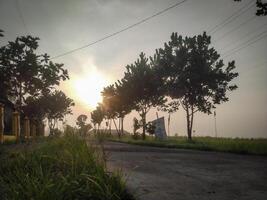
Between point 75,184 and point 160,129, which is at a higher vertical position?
point 160,129

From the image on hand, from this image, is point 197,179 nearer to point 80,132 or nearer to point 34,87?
point 80,132

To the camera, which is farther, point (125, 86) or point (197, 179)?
point (125, 86)

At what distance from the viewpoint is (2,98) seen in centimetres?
2683

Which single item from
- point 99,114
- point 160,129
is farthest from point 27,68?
point 99,114

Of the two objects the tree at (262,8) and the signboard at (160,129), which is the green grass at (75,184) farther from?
the signboard at (160,129)

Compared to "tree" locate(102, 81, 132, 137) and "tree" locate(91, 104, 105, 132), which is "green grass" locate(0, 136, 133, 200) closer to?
"tree" locate(102, 81, 132, 137)

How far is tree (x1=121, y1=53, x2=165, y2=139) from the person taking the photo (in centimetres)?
3600

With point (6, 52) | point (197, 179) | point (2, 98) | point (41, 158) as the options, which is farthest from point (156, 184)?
point (2, 98)

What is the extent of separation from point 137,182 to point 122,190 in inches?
35.3

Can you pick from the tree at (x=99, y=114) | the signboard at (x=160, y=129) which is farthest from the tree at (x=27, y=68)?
the tree at (x=99, y=114)

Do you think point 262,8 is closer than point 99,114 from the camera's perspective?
Yes

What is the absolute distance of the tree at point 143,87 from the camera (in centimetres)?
3600

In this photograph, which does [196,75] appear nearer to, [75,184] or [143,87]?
[143,87]

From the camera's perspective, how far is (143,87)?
120ft
